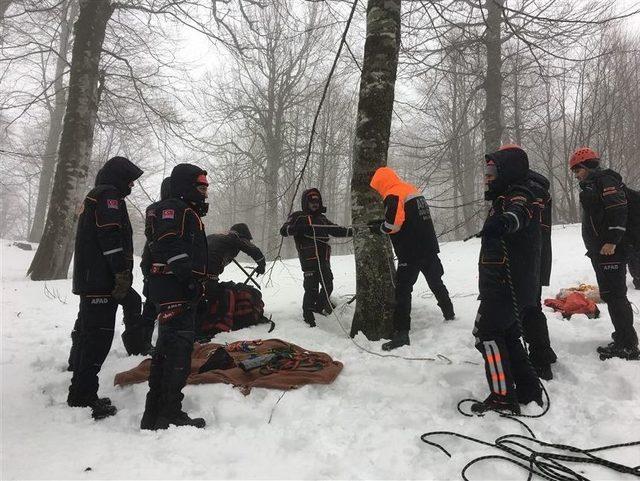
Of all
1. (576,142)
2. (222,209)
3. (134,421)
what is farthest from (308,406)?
(222,209)

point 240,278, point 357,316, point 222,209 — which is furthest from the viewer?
point 222,209

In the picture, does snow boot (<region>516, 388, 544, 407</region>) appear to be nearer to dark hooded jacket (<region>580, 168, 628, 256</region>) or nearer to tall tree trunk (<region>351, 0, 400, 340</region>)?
dark hooded jacket (<region>580, 168, 628, 256</region>)

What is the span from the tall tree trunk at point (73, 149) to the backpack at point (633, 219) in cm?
926

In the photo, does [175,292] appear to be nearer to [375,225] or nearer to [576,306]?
[375,225]

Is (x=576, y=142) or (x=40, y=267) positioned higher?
(x=576, y=142)

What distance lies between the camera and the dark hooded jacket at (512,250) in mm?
3066

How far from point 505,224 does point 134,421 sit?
10.1 ft

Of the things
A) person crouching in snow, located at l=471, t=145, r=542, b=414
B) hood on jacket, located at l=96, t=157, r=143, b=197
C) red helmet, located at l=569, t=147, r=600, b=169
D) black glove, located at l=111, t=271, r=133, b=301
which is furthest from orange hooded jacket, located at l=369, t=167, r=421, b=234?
black glove, located at l=111, t=271, r=133, b=301

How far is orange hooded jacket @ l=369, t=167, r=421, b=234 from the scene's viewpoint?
427 cm

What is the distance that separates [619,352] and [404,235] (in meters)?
2.17

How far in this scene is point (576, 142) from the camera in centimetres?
1470

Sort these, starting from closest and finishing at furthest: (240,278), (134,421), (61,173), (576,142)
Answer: (134,421)
(61,173)
(240,278)
(576,142)

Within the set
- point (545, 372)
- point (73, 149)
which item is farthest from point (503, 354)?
point (73, 149)

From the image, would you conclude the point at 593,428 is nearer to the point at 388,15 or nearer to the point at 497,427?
the point at 497,427
